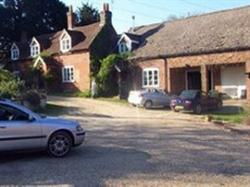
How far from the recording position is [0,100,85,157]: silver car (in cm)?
1284

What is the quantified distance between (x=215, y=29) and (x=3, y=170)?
30.6 metres

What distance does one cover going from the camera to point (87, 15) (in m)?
63.0

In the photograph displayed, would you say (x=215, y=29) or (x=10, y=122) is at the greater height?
(x=215, y=29)

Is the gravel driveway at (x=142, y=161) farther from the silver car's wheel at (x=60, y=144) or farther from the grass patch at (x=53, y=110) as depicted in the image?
the grass patch at (x=53, y=110)

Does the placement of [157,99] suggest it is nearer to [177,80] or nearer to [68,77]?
[177,80]

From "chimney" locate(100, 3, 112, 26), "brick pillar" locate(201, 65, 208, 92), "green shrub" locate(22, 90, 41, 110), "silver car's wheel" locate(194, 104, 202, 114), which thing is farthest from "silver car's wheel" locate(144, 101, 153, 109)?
"chimney" locate(100, 3, 112, 26)

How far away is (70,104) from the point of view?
35.2 m

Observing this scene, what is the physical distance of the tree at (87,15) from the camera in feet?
205

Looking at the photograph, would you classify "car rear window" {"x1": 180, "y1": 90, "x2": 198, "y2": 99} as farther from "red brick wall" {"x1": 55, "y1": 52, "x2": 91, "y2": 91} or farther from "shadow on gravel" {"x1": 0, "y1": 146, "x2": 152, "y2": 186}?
"shadow on gravel" {"x1": 0, "y1": 146, "x2": 152, "y2": 186}

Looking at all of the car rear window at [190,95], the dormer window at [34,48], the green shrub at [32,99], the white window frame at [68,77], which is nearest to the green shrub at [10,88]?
the green shrub at [32,99]

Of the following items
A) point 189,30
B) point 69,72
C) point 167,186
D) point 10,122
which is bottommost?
point 167,186

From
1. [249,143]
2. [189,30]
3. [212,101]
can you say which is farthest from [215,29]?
[249,143]

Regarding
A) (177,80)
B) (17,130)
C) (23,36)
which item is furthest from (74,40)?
(17,130)

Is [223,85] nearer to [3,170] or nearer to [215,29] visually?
[215,29]
